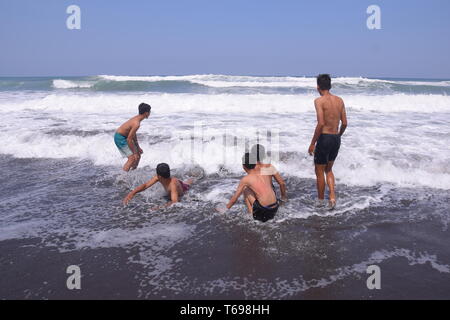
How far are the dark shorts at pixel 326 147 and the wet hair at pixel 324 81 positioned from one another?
24.2 inches

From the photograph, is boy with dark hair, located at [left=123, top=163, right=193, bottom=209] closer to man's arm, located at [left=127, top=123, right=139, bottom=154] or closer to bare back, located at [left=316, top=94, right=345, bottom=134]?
man's arm, located at [left=127, top=123, right=139, bottom=154]

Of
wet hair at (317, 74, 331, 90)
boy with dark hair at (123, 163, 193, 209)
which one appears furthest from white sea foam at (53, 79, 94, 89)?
wet hair at (317, 74, 331, 90)

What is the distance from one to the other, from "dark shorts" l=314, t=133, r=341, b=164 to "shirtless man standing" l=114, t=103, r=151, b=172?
9.92ft

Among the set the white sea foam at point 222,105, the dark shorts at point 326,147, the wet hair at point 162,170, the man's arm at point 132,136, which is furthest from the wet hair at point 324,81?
the white sea foam at point 222,105

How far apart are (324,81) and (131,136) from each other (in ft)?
11.0

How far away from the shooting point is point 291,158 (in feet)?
22.9

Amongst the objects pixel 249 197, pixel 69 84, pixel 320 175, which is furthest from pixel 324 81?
pixel 69 84

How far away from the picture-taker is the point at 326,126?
14.5 feet

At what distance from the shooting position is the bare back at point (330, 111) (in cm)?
434

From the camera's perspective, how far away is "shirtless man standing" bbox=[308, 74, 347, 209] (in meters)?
4.34

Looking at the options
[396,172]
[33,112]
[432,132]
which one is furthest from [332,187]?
[33,112]

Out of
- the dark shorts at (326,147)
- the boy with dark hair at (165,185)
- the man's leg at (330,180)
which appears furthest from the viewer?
the boy with dark hair at (165,185)

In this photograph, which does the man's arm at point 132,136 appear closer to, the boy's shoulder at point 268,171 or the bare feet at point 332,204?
the boy's shoulder at point 268,171
